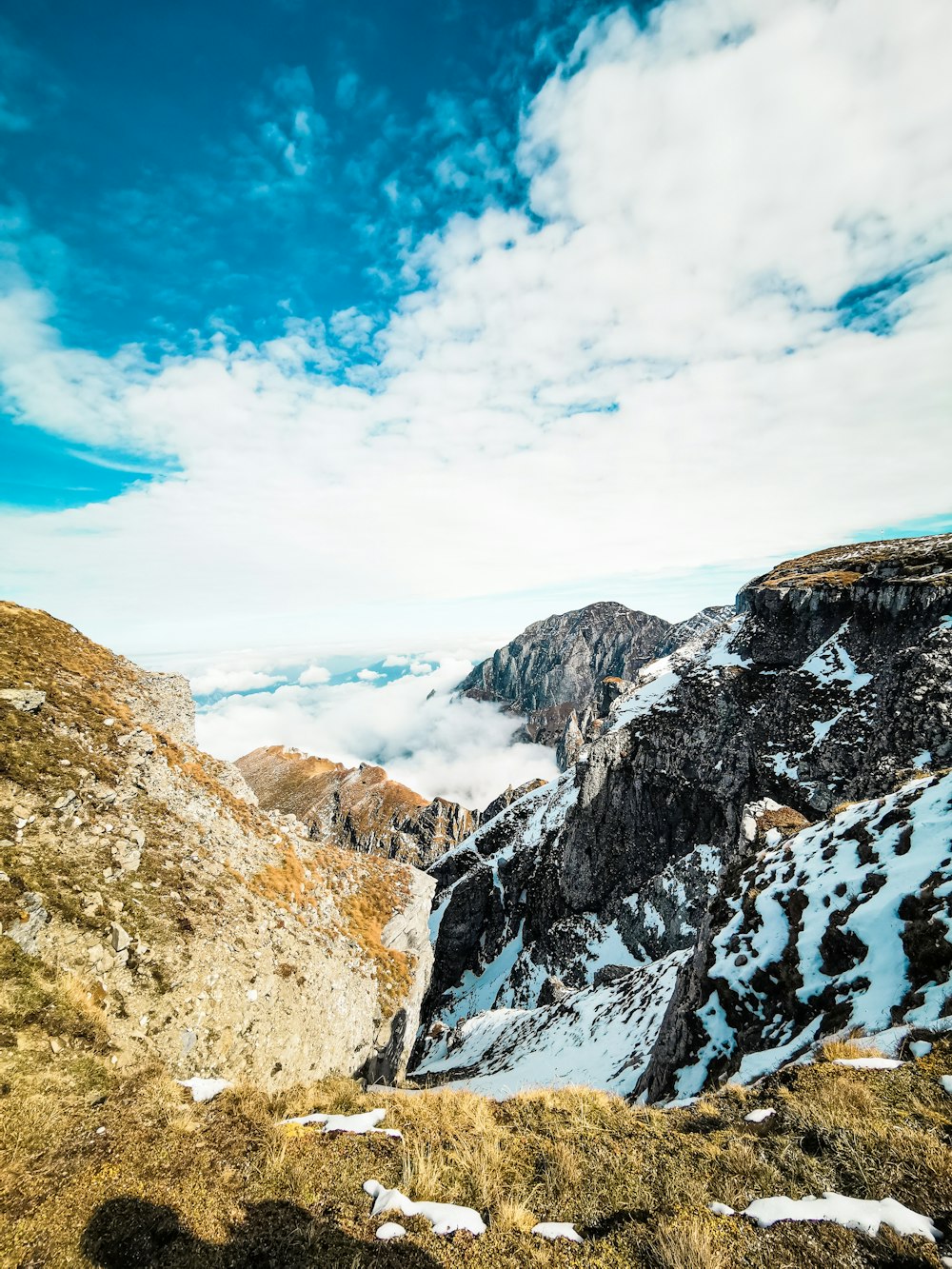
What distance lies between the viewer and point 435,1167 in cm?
731

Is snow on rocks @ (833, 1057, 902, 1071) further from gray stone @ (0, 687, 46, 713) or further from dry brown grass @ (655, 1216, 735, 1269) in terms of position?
gray stone @ (0, 687, 46, 713)

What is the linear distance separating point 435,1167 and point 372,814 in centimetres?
18150

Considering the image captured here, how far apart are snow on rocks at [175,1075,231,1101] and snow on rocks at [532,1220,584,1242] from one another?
22.5 ft

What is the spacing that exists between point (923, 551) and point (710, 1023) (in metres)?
106

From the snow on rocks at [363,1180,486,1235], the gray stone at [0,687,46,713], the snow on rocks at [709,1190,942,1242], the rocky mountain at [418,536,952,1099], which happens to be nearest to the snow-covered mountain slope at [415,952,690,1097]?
the rocky mountain at [418,536,952,1099]

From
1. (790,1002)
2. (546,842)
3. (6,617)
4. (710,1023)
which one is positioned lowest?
(546,842)

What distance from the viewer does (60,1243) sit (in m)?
5.42

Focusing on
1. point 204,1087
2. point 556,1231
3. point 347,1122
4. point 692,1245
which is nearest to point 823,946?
point 692,1245

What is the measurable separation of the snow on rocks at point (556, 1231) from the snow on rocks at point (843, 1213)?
191 cm

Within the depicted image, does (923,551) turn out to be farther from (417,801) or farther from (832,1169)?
(417,801)

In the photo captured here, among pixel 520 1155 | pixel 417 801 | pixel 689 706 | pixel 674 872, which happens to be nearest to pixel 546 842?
pixel 674 872

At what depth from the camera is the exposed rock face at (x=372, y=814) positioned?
158125mm

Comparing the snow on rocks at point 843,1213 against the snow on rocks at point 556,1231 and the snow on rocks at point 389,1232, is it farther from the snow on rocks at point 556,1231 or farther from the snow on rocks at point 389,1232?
the snow on rocks at point 389,1232

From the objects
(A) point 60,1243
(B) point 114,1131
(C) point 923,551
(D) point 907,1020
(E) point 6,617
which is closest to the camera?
(A) point 60,1243
